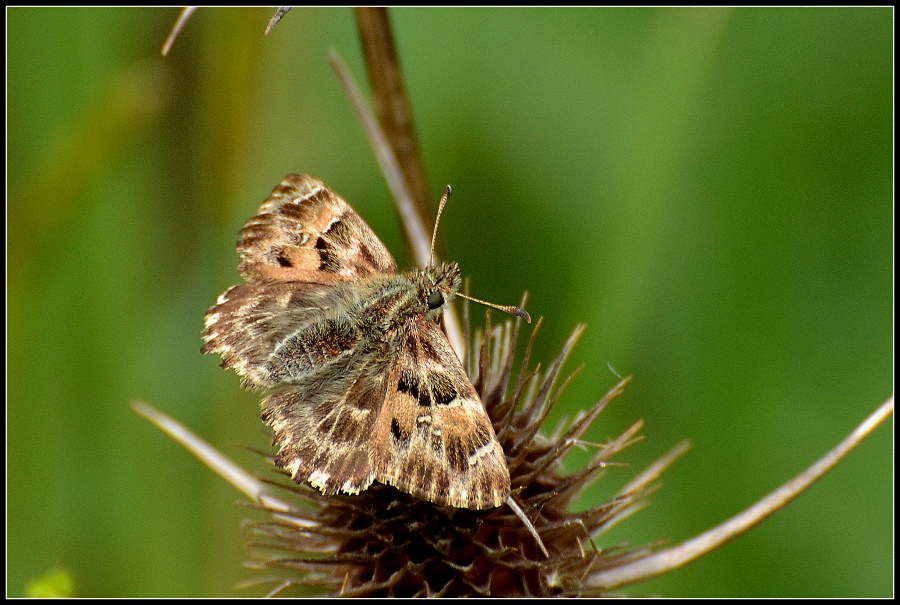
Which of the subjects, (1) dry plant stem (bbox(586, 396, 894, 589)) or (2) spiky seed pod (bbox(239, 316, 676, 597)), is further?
(2) spiky seed pod (bbox(239, 316, 676, 597))

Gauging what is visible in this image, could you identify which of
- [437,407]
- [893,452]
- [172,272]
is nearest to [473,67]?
[172,272]

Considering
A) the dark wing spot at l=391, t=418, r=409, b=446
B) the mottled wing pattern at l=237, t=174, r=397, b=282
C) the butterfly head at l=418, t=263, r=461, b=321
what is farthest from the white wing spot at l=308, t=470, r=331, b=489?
the mottled wing pattern at l=237, t=174, r=397, b=282

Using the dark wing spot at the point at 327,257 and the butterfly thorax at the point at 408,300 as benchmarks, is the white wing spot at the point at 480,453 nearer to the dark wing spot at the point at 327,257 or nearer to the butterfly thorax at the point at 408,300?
the butterfly thorax at the point at 408,300

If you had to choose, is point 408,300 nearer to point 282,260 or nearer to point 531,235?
point 282,260

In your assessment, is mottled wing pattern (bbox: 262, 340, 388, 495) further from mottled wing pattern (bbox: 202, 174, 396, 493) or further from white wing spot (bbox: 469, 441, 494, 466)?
white wing spot (bbox: 469, 441, 494, 466)

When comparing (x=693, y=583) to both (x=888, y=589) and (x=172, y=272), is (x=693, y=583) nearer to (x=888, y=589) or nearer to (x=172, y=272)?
(x=888, y=589)

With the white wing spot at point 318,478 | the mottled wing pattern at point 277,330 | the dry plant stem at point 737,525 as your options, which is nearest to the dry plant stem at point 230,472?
the mottled wing pattern at point 277,330

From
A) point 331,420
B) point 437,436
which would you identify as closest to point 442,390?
point 437,436
